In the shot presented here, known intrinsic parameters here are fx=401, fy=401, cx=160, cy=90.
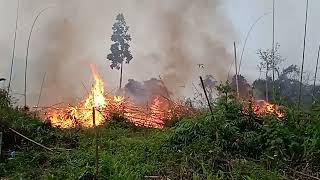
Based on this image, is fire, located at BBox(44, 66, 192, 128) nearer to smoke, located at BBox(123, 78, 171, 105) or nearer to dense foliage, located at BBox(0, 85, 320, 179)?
dense foliage, located at BBox(0, 85, 320, 179)

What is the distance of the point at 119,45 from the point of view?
1583 centimetres

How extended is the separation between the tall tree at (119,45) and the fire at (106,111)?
21.7 feet

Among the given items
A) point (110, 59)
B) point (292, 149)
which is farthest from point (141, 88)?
point (292, 149)

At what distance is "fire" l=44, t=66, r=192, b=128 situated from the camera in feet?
25.0

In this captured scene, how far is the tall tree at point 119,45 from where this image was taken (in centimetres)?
1545

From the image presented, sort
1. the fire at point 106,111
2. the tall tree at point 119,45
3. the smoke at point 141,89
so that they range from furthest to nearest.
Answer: the tall tree at point 119,45
the smoke at point 141,89
the fire at point 106,111

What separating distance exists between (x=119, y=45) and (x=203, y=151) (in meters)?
11.2

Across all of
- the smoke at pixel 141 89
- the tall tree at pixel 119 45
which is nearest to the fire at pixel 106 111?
the smoke at pixel 141 89

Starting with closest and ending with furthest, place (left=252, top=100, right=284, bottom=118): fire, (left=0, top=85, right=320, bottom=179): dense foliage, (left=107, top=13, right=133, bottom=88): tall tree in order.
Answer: (left=0, top=85, right=320, bottom=179): dense foliage < (left=252, top=100, right=284, bottom=118): fire < (left=107, top=13, right=133, bottom=88): tall tree

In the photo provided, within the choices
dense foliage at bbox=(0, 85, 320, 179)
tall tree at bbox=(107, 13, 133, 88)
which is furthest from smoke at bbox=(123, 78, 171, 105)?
dense foliage at bbox=(0, 85, 320, 179)

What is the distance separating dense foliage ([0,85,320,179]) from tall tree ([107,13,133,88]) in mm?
9582

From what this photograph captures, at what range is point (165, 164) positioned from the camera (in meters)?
5.02

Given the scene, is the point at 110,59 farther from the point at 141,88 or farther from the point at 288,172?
the point at 288,172

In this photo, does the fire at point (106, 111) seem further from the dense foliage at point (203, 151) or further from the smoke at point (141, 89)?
the smoke at point (141, 89)
